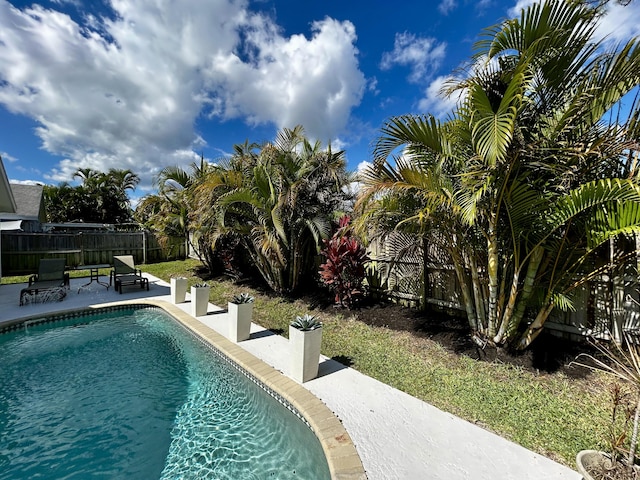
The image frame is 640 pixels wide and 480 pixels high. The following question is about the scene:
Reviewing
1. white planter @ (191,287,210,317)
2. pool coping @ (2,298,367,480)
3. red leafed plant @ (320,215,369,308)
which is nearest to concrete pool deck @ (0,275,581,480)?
pool coping @ (2,298,367,480)

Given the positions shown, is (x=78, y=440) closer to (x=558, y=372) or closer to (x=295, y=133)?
(x=558, y=372)

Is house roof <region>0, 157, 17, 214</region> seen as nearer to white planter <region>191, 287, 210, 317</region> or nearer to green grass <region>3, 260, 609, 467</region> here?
white planter <region>191, 287, 210, 317</region>

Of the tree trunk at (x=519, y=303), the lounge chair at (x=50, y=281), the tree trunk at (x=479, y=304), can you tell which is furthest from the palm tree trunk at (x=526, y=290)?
the lounge chair at (x=50, y=281)

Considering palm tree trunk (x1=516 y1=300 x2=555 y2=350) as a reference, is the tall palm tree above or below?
above

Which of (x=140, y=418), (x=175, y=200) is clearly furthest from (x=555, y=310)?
(x=175, y=200)

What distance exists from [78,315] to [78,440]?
5.77 meters

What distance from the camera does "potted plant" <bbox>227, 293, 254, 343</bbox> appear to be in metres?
5.48

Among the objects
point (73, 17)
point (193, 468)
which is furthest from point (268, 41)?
point (193, 468)

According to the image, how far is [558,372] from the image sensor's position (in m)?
A: 3.88

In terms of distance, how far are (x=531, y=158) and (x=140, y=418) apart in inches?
250

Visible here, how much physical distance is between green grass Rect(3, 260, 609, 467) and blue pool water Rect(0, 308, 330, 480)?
1.71 metres

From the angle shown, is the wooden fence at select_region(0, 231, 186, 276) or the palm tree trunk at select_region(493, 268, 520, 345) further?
the wooden fence at select_region(0, 231, 186, 276)

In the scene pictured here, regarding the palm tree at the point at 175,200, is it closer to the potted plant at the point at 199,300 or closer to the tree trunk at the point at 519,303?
the potted plant at the point at 199,300

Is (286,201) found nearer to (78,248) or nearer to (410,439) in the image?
(410,439)
